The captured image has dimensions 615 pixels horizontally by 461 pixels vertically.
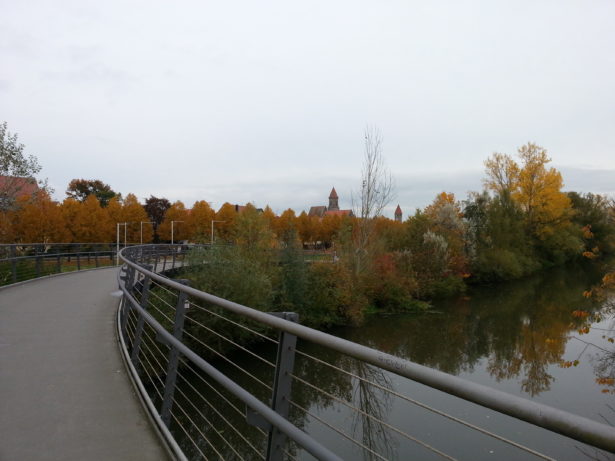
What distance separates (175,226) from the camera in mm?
Result: 54844

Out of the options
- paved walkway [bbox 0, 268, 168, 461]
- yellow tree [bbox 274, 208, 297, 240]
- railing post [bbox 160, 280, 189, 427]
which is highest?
yellow tree [bbox 274, 208, 297, 240]

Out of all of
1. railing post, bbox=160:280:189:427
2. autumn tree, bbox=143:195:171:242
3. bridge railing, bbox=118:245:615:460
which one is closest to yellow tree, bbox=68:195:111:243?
autumn tree, bbox=143:195:171:242

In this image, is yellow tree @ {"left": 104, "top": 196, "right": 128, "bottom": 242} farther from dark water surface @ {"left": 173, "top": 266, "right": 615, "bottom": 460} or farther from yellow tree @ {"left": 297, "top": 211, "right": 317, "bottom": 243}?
dark water surface @ {"left": 173, "top": 266, "right": 615, "bottom": 460}

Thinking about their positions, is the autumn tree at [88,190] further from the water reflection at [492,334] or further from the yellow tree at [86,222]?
the water reflection at [492,334]

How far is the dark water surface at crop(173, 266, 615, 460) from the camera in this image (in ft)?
30.5

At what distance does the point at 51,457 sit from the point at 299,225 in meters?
65.7

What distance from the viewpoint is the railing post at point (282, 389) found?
6.72 feet

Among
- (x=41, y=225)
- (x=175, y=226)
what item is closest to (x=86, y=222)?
(x=41, y=225)

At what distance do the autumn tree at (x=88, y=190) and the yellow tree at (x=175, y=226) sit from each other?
21.1 metres

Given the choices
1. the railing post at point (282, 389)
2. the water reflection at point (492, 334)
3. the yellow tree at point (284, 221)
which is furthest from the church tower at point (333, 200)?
the railing post at point (282, 389)

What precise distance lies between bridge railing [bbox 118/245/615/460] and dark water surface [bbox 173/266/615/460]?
0.07 m

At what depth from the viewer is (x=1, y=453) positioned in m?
2.94

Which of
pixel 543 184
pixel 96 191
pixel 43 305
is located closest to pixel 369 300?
pixel 43 305

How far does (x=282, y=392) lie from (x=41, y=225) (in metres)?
38.3
